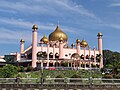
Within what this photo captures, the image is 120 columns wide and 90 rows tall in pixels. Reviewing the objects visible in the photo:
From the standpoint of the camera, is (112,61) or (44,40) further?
(112,61)

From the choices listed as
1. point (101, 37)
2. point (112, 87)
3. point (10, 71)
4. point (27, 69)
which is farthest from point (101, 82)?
point (101, 37)

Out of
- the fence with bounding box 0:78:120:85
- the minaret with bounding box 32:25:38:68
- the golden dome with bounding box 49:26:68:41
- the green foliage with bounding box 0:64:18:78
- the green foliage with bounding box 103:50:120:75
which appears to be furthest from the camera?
the golden dome with bounding box 49:26:68:41

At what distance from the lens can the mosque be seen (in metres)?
68.1

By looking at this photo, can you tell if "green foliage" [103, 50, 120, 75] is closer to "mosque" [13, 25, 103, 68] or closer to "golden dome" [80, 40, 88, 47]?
"mosque" [13, 25, 103, 68]

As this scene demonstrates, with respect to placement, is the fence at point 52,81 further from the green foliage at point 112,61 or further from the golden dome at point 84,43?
Result: the golden dome at point 84,43

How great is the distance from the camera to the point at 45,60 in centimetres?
6912

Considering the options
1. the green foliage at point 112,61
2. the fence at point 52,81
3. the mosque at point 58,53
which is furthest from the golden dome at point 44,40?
the fence at point 52,81

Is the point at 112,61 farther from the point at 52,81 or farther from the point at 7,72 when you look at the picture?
the point at 52,81

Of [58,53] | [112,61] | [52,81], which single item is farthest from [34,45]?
[52,81]

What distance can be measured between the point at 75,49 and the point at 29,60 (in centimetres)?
1459

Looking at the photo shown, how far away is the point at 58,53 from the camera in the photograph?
243 ft

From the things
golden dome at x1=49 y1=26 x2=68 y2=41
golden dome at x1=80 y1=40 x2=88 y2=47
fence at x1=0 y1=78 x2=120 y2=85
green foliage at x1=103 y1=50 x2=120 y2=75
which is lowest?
fence at x1=0 y1=78 x2=120 y2=85

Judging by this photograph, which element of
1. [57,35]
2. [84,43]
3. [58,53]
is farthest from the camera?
[84,43]

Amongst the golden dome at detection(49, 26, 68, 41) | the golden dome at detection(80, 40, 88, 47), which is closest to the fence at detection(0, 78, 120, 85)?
the golden dome at detection(49, 26, 68, 41)
